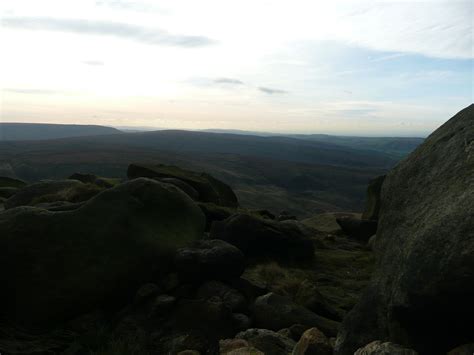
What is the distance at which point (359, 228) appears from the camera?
25.6 metres

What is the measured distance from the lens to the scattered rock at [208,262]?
11.8 m

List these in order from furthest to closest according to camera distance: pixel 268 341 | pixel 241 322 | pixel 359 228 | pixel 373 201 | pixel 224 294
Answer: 1. pixel 373 201
2. pixel 359 228
3. pixel 224 294
4. pixel 241 322
5. pixel 268 341

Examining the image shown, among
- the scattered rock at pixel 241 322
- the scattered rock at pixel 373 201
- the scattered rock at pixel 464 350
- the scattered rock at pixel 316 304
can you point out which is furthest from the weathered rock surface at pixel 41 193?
the scattered rock at pixel 464 350

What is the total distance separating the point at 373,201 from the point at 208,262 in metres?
17.8

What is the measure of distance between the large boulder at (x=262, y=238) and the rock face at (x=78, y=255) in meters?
3.35

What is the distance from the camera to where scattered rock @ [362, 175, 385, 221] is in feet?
85.1

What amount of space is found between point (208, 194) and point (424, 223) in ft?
57.7

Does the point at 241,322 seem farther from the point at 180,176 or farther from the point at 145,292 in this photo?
the point at 180,176

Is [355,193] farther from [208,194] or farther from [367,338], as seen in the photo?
[367,338]

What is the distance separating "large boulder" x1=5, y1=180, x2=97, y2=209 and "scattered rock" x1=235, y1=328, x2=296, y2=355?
1204 cm

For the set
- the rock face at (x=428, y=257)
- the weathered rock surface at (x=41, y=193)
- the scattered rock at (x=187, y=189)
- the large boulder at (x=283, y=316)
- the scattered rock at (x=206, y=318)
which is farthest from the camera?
the scattered rock at (x=187, y=189)

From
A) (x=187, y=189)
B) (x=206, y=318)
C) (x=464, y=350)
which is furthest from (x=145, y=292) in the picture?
(x=187, y=189)

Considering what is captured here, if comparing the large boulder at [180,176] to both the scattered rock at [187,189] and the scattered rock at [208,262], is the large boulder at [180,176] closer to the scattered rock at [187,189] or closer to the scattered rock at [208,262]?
the scattered rock at [187,189]

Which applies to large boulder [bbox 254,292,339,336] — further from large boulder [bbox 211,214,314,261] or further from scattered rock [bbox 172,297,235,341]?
large boulder [bbox 211,214,314,261]
